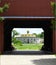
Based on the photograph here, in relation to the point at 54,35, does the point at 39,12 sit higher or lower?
higher

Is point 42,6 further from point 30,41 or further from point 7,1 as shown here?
point 30,41

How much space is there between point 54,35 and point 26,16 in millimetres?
3440

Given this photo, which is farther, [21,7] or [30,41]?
[30,41]

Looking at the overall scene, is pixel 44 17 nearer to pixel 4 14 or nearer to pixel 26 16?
pixel 26 16

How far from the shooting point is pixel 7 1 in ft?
106

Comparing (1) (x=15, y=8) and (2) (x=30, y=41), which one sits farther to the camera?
(2) (x=30, y=41)

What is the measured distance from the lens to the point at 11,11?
32312 millimetres

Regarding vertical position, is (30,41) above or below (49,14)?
below

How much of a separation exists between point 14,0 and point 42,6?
2.93 meters

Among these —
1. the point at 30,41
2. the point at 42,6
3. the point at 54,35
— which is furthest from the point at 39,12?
the point at 30,41

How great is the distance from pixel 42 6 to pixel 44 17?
125cm

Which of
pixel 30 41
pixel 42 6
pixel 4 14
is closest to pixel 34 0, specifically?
pixel 42 6

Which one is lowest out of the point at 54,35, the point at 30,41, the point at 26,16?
the point at 30,41

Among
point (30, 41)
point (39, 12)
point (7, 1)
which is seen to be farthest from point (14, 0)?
point (30, 41)
